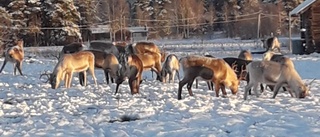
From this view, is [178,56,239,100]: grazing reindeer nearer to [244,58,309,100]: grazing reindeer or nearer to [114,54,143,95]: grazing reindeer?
[244,58,309,100]: grazing reindeer

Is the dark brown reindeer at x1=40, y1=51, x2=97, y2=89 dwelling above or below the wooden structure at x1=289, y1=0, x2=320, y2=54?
below

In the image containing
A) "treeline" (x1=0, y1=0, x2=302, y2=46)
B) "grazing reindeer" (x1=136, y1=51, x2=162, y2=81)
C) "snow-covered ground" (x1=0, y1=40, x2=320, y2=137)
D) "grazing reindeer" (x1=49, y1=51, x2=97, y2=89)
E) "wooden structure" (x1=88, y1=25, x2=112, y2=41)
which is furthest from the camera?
"wooden structure" (x1=88, y1=25, x2=112, y2=41)

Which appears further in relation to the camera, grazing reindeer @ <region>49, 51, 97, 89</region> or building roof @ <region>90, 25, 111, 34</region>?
building roof @ <region>90, 25, 111, 34</region>

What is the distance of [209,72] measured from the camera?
11.7 m

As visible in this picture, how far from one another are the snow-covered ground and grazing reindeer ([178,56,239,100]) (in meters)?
0.30

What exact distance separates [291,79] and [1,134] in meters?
6.92

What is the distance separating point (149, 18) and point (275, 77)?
7282cm

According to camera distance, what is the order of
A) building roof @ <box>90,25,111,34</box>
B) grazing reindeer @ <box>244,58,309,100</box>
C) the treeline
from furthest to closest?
building roof @ <box>90,25,111,34</box> → the treeline → grazing reindeer @ <box>244,58,309,100</box>

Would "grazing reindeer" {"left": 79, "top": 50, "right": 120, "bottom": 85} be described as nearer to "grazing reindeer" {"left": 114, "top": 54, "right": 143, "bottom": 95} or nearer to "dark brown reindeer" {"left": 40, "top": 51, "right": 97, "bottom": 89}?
"dark brown reindeer" {"left": 40, "top": 51, "right": 97, "bottom": 89}

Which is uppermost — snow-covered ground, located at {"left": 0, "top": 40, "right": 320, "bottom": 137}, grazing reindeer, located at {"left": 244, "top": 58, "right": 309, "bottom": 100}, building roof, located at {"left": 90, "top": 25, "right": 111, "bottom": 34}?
building roof, located at {"left": 90, "top": 25, "right": 111, "bottom": 34}

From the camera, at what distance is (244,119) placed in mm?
8492

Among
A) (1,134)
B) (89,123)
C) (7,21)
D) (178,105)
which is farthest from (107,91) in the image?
(7,21)

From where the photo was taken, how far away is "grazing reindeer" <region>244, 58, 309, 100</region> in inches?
455

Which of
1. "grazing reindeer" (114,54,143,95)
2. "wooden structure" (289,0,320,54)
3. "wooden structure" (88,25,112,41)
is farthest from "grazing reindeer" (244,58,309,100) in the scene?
"wooden structure" (88,25,112,41)
